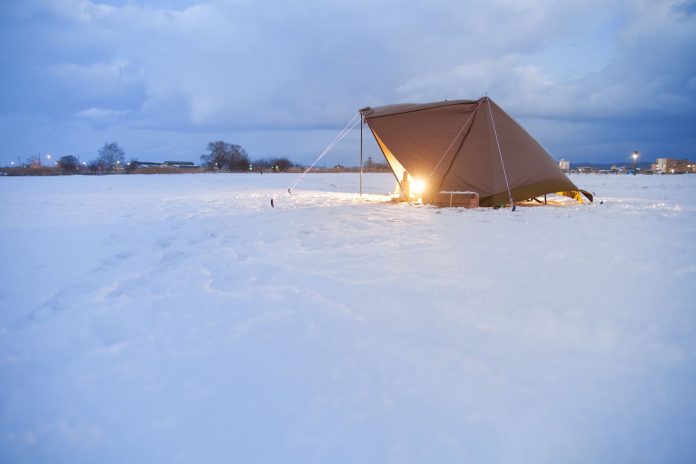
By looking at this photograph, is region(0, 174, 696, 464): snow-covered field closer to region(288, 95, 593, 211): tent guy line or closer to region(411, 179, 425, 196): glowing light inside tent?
region(288, 95, 593, 211): tent guy line

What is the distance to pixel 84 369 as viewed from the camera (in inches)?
95.2

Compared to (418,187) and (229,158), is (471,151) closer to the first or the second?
(418,187)

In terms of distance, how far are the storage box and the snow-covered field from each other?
4561mm

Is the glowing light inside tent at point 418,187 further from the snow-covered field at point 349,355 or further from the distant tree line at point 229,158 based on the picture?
the distant tree line at point 229,158

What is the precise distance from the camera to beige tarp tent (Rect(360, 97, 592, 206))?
963 cm

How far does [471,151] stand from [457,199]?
141 cm

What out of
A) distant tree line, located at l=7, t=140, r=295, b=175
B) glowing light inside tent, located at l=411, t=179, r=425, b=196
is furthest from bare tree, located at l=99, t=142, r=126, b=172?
glowing light inside tent, located at l=411, t=179, r=425, b=196

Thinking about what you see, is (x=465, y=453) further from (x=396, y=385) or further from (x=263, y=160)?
(x=263, y=160)

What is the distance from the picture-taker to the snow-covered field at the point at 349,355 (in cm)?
187

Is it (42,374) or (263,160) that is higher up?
(263,160)

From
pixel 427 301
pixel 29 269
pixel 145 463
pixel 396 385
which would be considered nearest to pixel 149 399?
pixel 145 463

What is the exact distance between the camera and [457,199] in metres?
9.58

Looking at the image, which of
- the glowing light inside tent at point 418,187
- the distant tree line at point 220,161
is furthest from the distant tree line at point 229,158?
the glowing light inside tent at point 418,187

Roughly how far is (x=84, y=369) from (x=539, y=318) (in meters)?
3.22
